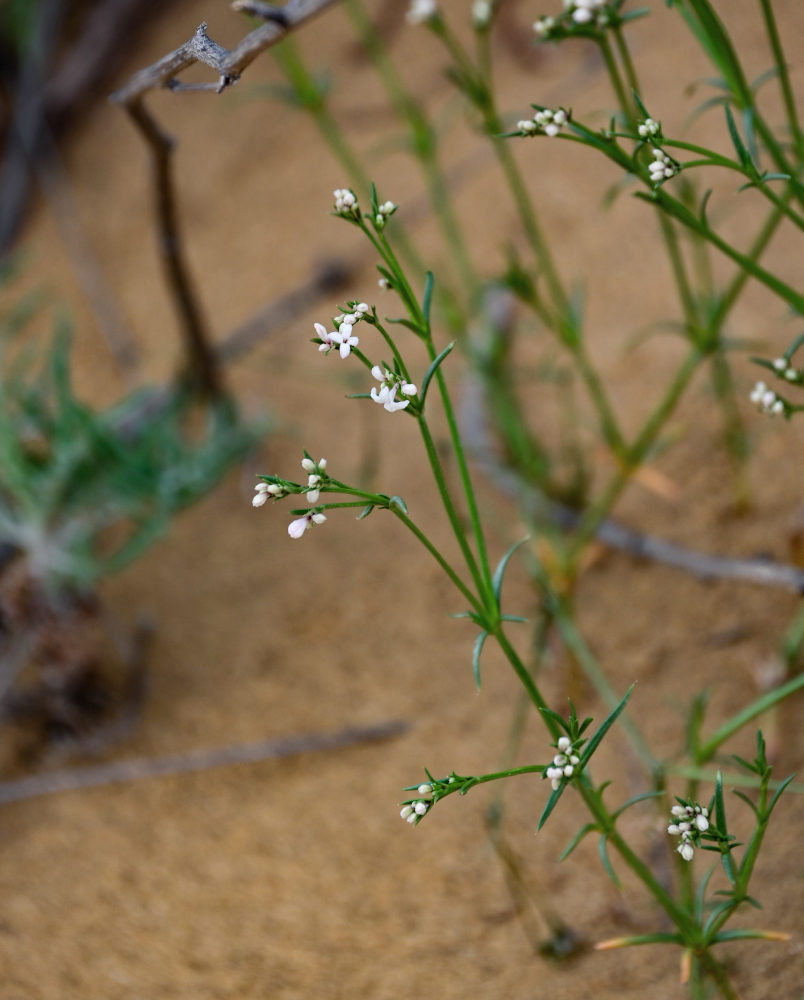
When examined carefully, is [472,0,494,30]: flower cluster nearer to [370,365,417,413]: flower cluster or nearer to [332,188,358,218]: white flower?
[332,188,358,218]: white flower

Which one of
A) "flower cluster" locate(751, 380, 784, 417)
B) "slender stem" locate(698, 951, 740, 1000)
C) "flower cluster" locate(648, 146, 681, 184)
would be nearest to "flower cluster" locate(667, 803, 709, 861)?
"slender stem" locate(698, 951, 740, 1000)

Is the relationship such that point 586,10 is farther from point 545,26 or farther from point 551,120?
point 551,120

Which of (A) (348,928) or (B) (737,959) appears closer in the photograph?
(B) (737,959)

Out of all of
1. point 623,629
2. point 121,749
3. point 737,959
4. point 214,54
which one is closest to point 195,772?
point 121,749

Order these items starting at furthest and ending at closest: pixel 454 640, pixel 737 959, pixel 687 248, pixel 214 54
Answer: pixel 687 248 → pixel 454 640 → pixel 737 959 → pixel 214 54

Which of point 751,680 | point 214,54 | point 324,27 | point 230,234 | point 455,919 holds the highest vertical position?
point 324,27

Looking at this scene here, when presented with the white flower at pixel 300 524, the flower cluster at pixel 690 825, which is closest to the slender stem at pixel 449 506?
the white flower at pixel 300 524

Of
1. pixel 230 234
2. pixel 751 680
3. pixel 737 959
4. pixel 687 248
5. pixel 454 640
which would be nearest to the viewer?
pixel 737 959

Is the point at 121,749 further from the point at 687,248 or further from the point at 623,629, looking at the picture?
the point at 687,248
